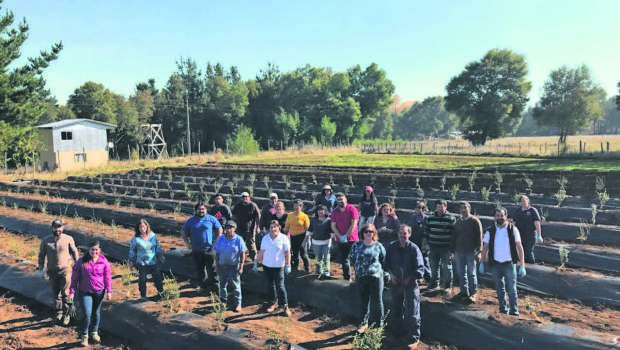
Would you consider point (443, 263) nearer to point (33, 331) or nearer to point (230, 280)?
point (230, 280)

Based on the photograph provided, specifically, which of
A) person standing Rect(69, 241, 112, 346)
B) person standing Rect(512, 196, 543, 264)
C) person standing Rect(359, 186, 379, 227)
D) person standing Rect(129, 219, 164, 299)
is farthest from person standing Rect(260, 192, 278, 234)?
person standing Rect(512, 196, 543, 264)

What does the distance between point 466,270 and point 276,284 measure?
2922 millimetres

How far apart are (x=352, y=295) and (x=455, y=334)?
1618 mm

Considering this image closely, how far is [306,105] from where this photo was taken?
6356 centimetres

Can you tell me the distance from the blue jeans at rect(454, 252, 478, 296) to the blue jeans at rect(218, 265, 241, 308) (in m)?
3.41

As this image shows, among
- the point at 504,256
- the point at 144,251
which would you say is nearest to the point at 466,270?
the point at 504,256

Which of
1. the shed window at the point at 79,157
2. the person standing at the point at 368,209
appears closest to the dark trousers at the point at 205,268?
the person standing at the point at 368,209

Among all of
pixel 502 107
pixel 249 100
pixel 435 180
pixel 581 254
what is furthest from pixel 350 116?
pixel 581 254

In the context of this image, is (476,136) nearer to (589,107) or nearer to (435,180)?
(589,107)

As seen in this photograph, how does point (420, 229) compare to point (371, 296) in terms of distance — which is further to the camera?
point (420, 229)

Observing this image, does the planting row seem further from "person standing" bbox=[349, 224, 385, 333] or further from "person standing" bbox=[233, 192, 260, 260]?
"person standing" bbox=[233, 192, 260, 260]

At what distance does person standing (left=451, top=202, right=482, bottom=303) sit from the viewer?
7.10 m

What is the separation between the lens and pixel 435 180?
70.5 ft

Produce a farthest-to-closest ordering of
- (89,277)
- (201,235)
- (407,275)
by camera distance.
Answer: (201,235)
(89,277)
(407,275)
